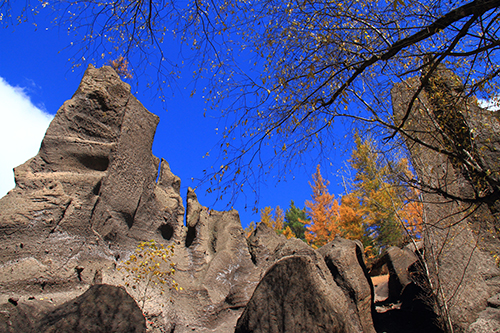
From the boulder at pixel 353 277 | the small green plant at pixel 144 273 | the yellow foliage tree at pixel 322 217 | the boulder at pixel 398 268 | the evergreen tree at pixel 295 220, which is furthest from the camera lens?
the evergreen tree at pixel 295 220

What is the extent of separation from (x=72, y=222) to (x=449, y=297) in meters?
7.92

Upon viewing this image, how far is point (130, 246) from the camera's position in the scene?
676 cm

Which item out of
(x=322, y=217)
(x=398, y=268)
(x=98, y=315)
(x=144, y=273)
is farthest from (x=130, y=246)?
(x=322, y=217)

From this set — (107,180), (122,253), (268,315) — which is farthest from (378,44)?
(122,253)

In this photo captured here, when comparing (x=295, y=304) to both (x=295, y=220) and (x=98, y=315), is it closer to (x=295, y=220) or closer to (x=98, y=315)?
(x=98, y=315)

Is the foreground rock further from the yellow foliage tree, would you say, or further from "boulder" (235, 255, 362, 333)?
the yellow foliage tree

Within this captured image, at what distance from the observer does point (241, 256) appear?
27.4 ft

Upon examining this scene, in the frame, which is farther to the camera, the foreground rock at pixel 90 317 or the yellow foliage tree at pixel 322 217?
the yellow foliage tree at pixel 322 217

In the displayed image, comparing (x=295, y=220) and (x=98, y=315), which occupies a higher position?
(x=295, y=220)

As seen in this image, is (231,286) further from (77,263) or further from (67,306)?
(67,306)

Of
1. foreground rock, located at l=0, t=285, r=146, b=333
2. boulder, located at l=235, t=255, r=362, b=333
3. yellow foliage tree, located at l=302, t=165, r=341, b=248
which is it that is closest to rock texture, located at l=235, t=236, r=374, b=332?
boulder, located at l=235, t=255, r=362, b=333

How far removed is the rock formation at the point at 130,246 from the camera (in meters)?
4.44

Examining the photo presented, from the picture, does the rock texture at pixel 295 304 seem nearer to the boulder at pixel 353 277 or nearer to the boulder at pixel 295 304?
the boulder at pixel 295 304

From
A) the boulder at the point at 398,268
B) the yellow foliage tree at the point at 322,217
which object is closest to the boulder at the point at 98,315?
the boulder at the point at 398,268
